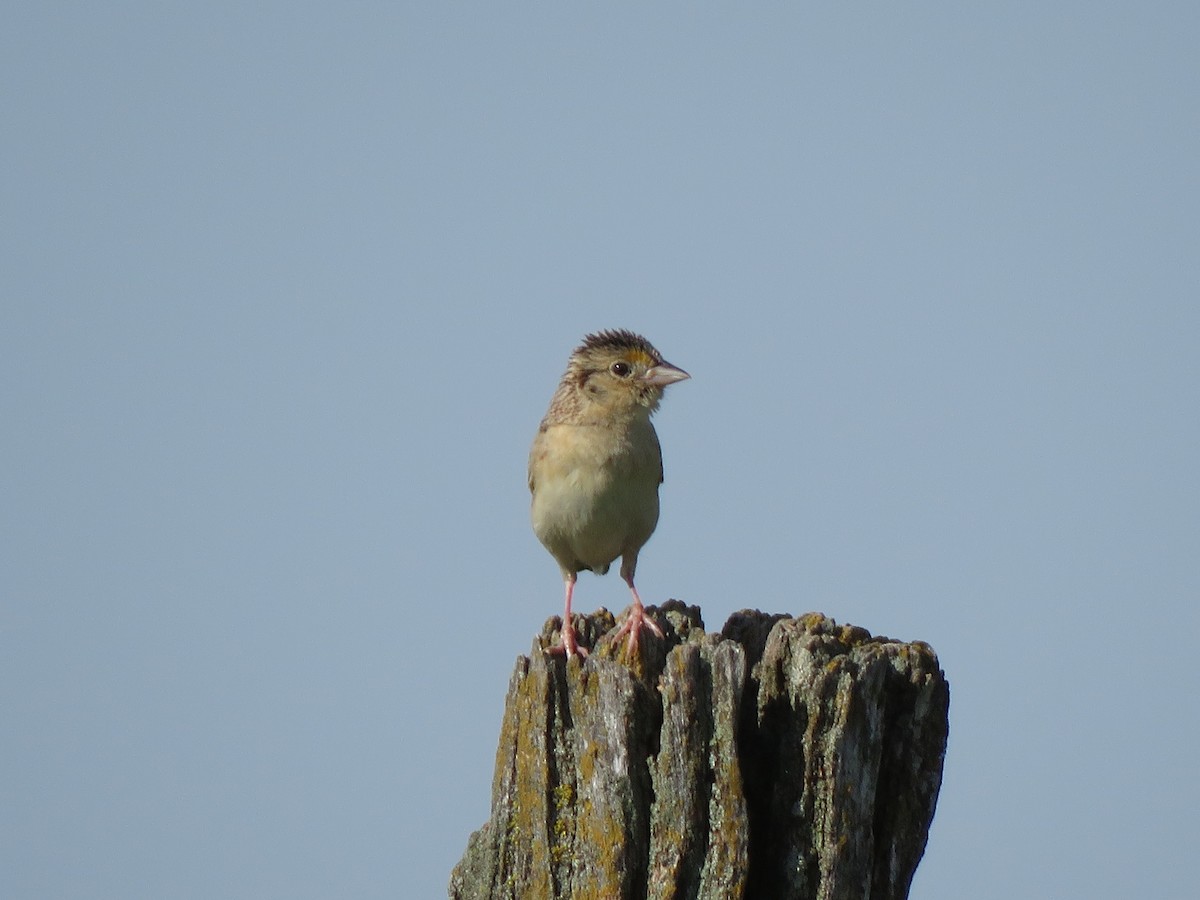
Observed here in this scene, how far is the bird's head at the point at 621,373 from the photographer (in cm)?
962

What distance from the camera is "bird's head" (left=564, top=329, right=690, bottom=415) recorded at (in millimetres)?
9625

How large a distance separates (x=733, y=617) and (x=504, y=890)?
160cm

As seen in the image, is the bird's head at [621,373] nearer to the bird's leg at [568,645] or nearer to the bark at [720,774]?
the bird's leg at [568,645]

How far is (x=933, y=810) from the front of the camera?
6.21m

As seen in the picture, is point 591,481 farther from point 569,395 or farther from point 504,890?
point 504,890

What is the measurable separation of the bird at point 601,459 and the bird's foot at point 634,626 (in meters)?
1.87

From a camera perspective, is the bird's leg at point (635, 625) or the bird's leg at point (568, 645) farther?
the bird's leg at point (568, 645)

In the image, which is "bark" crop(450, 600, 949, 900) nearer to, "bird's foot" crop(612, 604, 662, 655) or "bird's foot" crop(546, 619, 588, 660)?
"bird's foot" crop(612, 604, 662, 655)

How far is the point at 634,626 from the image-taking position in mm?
6820

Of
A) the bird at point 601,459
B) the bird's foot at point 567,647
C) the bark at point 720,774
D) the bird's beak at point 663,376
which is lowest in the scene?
the bark at point 720,774

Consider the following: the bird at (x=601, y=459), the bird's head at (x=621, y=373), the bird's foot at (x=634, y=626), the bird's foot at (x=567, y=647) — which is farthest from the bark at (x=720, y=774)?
the bird's head at (x=621, y=373)

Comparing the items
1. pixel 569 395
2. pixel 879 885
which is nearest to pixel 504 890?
pixel 879 885

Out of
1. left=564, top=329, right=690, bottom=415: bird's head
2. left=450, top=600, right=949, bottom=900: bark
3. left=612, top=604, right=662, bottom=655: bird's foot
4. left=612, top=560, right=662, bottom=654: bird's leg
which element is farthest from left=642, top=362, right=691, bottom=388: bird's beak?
left=450, top=600, right=949, bottom=900: bark

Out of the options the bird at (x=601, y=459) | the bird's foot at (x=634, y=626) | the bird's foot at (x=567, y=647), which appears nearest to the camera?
the bird's foot at (x=634, y=626)
